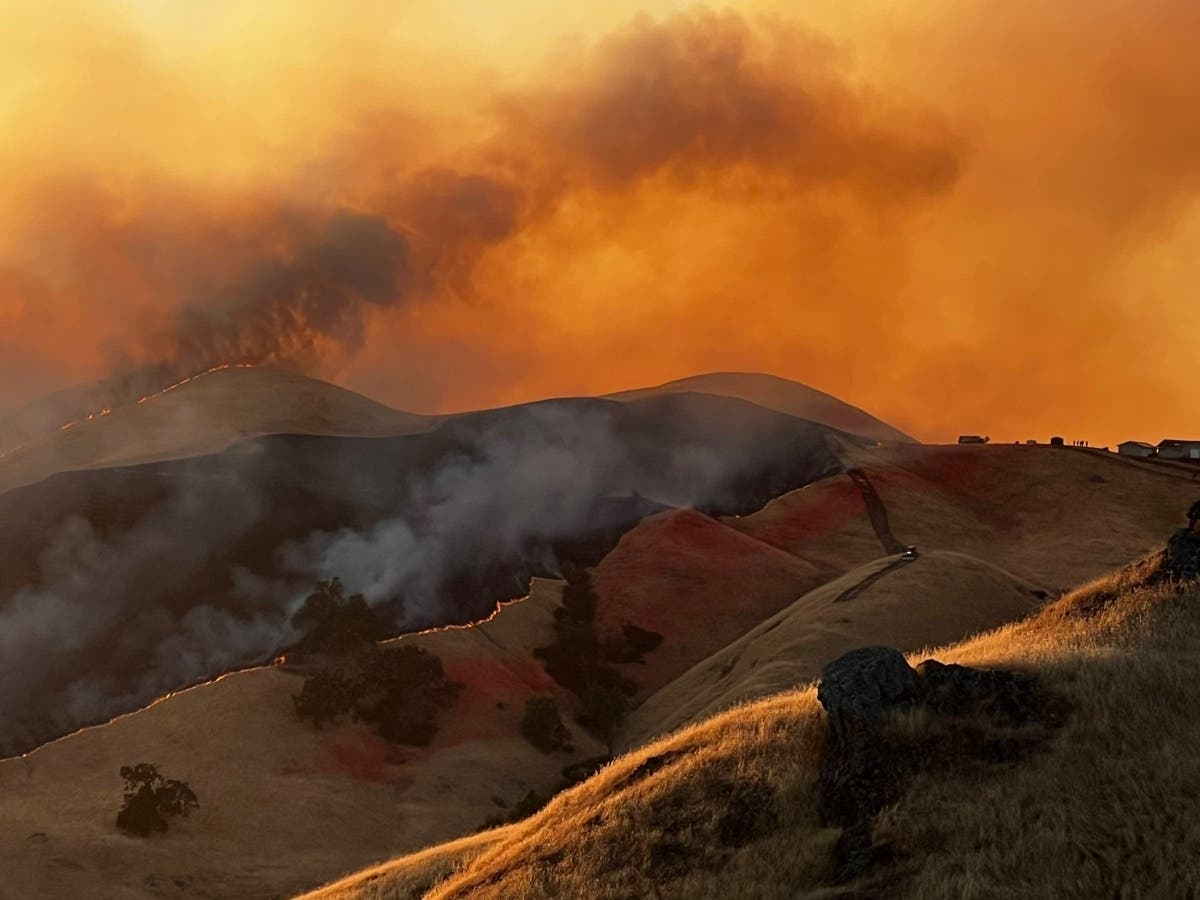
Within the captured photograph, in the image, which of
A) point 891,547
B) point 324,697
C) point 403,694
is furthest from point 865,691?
point 891,547

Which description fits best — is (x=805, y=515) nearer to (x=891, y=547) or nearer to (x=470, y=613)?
(x=891, y=547)

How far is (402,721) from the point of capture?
101 metres

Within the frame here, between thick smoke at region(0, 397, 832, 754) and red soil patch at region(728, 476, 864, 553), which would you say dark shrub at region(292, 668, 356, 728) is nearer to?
thick smoke at region(0, 397, 832, 754)

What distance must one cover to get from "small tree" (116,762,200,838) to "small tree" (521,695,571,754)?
93.5 feet

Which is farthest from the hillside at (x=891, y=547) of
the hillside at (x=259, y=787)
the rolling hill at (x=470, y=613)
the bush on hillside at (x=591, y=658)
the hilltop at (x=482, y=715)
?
the hillside at (x=259, y=787)

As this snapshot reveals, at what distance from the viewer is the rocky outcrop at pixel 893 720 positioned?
28.2 m

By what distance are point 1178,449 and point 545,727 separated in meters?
126

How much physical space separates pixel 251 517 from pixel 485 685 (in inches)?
2453

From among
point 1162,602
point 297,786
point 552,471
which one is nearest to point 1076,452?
point 552,471

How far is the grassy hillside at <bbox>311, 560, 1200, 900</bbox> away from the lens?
24766 millimetres

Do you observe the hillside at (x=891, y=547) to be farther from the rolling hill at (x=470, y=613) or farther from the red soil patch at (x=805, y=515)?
the rolling hill at (x=470, y=613)

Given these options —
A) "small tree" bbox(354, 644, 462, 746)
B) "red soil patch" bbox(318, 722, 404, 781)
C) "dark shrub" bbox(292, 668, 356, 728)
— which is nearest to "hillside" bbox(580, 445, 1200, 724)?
"small tree" bbox(354, 644, 462, 746)

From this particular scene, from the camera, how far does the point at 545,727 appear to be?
10156cm

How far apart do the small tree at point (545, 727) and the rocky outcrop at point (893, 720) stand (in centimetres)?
7186
